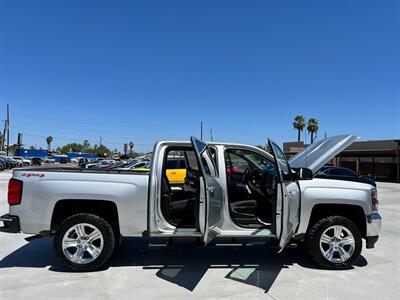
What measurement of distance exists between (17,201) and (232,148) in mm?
3061

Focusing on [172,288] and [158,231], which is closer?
[172,288]

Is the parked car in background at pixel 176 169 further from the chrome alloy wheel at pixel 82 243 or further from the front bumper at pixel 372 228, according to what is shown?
the front bumper at pixel 372 228

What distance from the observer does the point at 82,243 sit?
4.82m

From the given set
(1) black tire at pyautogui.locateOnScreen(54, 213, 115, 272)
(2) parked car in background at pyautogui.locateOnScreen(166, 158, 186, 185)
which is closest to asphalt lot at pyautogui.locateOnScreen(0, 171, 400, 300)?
(1) black tire at pyautogui.locateOnScreen(54, 213, 115, 272)

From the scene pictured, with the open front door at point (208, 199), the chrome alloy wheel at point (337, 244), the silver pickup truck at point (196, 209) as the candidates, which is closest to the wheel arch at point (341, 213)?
the silver pickup truck at point (196, 209)

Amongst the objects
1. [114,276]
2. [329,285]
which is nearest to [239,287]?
[329,285]

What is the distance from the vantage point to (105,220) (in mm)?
4969

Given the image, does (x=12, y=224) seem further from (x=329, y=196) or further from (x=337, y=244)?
(x=337, y=244)

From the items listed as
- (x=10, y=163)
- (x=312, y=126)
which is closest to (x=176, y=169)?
(x=10, y=163)

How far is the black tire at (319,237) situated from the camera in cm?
510

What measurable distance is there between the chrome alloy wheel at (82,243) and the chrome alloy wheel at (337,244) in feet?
10.2

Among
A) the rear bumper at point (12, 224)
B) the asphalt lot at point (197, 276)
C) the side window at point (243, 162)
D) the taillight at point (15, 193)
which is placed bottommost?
the asphalt lot at point (197, 276)

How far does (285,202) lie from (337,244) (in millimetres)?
1196

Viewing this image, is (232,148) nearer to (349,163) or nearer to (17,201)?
(17,201)
